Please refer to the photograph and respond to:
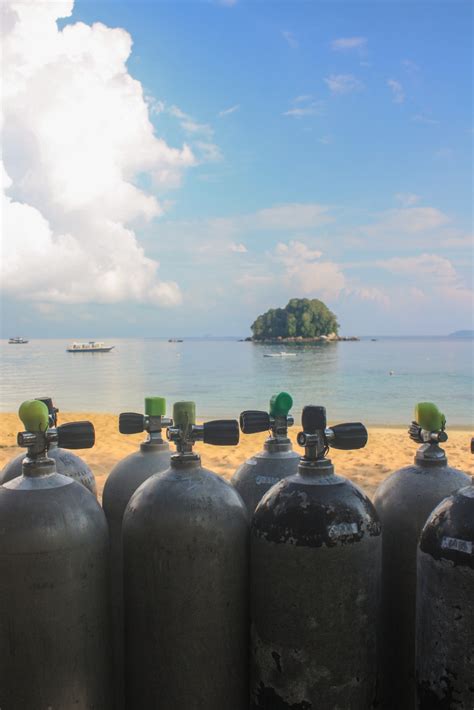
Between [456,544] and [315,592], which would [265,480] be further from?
[456,544]

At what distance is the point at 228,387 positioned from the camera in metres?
37.3

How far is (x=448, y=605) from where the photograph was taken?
1.89m

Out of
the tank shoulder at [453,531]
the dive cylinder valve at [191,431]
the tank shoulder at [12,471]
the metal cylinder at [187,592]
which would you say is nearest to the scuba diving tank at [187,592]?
the metal cylinder at [187,592]

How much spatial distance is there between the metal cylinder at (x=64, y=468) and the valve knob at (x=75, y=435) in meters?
0.41

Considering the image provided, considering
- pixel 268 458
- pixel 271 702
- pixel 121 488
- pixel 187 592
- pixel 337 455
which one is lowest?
pixel 337 455

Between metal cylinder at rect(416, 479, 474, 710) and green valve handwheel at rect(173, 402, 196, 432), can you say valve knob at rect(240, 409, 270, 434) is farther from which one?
metal cylinder at rect(416, 479, 474, 710)

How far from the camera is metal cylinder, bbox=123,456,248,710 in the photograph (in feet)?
6.90

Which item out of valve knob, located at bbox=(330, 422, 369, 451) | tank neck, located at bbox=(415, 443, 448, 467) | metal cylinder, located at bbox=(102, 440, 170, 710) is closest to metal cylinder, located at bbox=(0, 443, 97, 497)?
metal cylinder, located at bbox=(102, 440, 170, 710)

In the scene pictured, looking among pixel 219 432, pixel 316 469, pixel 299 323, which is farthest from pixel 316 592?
pixel 299 323

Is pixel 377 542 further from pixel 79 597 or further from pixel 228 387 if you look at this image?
pixel 228 387

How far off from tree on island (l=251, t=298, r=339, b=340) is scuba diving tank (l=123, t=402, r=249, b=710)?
410 ft

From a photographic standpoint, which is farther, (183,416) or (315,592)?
(183,416)

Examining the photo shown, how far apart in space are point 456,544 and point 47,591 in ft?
4.28

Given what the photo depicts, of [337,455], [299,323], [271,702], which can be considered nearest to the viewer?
[271,702]
